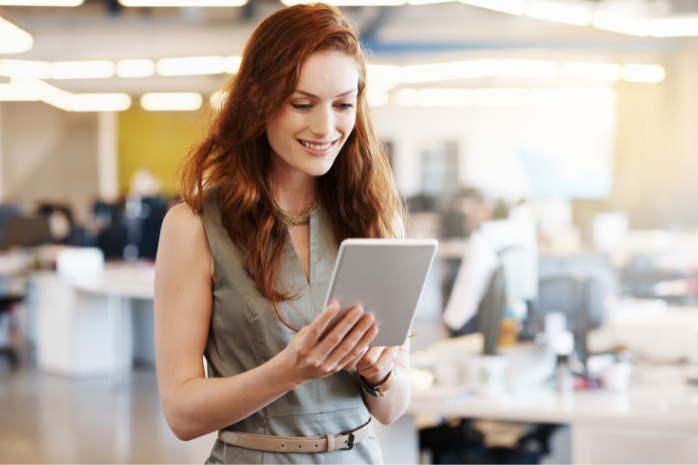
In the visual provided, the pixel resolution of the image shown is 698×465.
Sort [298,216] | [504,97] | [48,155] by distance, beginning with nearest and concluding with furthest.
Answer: [298,216] → [504,97] → [48,155]

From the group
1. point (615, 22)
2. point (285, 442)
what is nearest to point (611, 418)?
point (285, 442)

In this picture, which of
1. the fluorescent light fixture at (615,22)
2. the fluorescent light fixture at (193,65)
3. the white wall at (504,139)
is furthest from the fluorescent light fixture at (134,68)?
the fluorescent light fixture at (615,22)

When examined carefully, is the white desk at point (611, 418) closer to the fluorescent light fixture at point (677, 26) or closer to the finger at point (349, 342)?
the finger at point (349, 342)

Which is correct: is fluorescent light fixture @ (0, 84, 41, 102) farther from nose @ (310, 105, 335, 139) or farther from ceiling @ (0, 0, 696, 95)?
nose @ (310, 105, 335, 139)

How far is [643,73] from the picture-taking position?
10.6 metres

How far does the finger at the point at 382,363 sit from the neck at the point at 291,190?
301 mm

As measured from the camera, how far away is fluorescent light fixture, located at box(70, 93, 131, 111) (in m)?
13.0

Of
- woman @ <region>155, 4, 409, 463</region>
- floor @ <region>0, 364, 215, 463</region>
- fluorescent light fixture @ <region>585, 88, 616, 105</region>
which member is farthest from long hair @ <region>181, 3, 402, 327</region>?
fluorescent light fixture @ <region>585, 88, 616, 105</region>

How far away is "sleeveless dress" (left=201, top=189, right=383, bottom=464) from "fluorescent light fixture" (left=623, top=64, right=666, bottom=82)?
10.8 meters

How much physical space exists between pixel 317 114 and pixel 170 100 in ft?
43.4

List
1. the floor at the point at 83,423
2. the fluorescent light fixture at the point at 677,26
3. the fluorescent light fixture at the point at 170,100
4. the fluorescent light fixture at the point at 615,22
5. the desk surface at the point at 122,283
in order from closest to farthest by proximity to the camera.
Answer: the floor at the point at 83,423 < the desk surface at the point at 122,283 < the fluorescent light fixture at the point at 615,22 < the fluorescent light fixture at the point at 677,26 < the fluorescent light fixture at the point at 170,100

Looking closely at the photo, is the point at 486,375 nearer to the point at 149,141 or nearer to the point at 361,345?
the point at 361,345

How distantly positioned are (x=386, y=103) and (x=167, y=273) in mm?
12011

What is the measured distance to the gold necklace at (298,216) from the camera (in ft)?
3.72
